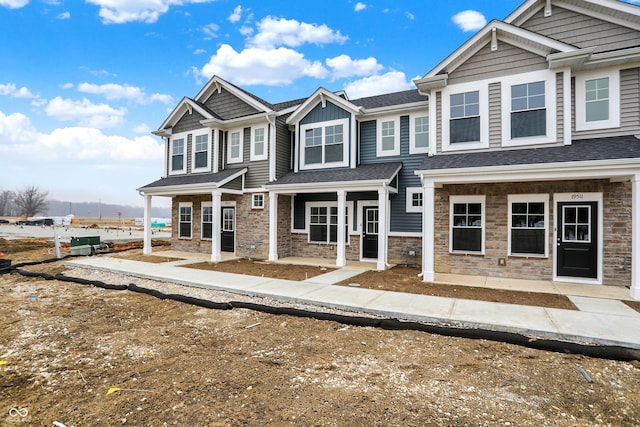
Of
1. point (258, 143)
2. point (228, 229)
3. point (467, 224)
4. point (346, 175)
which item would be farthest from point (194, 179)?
point (467, 224)

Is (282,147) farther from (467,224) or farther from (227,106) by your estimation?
(467,224)

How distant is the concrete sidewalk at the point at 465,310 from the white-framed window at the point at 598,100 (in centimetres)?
466

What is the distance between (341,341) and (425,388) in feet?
4.97

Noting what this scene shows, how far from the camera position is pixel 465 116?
9.34 m

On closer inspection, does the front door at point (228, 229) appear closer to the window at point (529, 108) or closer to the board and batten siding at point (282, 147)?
the board and batten siding at point (282, 147)

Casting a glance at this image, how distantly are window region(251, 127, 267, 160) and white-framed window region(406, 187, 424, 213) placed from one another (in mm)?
6033

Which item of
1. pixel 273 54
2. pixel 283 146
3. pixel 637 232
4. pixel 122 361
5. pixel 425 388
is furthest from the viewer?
pixel 273 54

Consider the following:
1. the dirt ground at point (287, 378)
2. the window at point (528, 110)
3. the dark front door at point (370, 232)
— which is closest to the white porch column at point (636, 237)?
the window at point (528, 110)

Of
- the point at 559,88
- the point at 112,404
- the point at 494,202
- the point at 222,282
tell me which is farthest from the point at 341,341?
the point at 559,88

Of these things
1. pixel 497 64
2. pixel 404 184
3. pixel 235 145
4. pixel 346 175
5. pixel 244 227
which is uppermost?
pixel 497 64

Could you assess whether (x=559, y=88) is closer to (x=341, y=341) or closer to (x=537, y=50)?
(x=537, y=50)

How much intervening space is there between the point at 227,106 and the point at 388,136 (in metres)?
7.59

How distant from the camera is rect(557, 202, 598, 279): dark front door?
26.5 ft

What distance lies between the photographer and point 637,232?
6.69m
